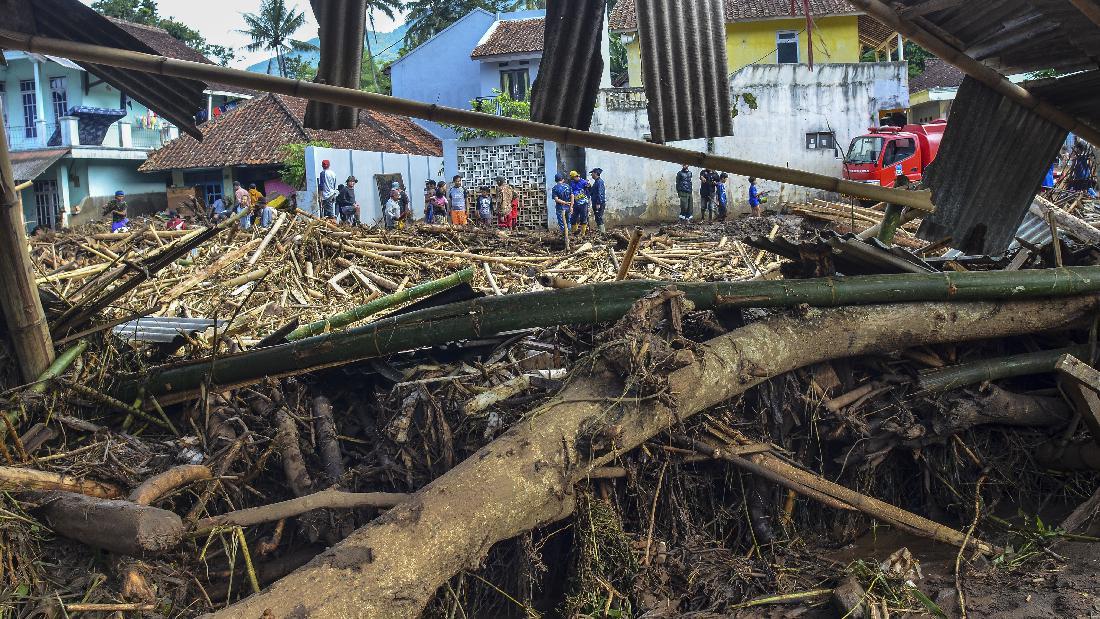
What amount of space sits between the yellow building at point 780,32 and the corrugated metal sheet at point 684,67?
27102mm

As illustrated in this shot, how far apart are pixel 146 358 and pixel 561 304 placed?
116 inches

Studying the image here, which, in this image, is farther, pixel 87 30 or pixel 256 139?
pixel 256 139

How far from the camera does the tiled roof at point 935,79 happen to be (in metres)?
39.5

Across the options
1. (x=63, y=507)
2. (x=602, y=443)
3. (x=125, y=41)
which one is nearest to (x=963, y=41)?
(x=602, y=443)

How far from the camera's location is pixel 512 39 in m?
35.2

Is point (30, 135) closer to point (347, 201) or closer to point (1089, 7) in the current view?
point (347, 201)

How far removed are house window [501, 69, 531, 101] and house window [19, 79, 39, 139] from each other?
16.8 metres

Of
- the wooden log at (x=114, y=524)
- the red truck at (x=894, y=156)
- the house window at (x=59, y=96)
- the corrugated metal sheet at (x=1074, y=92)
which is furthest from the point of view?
the house window at (x=59, y=96)

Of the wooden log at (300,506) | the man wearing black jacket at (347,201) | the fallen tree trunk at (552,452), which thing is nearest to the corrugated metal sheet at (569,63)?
the fallen tree trunk at (552,452)

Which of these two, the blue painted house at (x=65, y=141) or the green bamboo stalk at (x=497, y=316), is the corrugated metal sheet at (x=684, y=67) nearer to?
the green bamboo stalk at (x=497, y=316)

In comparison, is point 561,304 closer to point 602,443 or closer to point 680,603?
point 602,443

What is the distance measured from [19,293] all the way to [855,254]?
5519 mm

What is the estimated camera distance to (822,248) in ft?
20.7

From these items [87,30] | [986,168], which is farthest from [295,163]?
[986,168]
